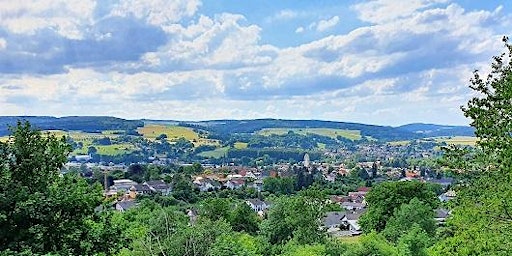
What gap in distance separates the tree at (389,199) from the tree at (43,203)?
39.1 m

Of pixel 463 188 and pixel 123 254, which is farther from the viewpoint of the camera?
pixel 123 254

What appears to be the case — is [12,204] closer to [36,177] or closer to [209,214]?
[36,177]

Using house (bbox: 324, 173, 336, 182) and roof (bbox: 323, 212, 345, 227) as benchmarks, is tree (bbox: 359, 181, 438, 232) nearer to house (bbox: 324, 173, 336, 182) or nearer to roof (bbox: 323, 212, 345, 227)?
roof (bbox: 323, 212, 345, 227)

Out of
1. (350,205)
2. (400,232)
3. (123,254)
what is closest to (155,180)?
(350,205)

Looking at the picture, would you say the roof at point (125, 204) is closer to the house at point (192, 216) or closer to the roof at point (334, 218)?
the house at point (192, 216)

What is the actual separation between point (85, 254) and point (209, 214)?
1513 inches

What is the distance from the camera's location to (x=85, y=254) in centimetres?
1229

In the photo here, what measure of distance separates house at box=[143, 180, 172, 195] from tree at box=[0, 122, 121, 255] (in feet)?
252

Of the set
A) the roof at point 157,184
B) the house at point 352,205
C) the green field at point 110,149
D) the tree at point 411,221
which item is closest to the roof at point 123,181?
the roof at point 157,184

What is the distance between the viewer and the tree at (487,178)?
11.6m

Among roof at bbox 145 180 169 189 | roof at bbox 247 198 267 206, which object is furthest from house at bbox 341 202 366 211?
roof at bbox 145 180 169 189

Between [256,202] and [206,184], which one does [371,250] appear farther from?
[206,184]

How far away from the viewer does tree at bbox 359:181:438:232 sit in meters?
49.7

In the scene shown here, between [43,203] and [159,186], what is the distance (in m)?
87.4
